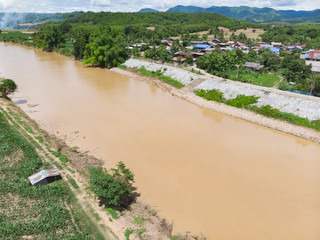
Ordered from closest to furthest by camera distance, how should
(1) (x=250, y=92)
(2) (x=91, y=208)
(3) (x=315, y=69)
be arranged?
1. (2) (x=91, y=208)
2. (1) (x=250, y=92)
3. (3) (x=315, y=69)

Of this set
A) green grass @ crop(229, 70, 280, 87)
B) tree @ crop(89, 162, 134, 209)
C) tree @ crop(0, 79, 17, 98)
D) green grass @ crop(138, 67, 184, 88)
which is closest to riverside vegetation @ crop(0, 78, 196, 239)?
tree @ crop(89, 162, 134, 209)

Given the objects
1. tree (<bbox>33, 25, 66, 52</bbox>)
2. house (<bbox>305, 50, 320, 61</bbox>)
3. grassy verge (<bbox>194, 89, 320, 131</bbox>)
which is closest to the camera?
grassy verge (<bbox>194, 89, 320, 131</bbox>)

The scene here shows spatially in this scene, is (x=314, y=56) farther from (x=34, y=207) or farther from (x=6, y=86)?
(x=6, y=86)

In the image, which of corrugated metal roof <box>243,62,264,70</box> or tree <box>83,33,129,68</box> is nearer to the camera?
corrugated metal roof <box>243,62,264,70</box>

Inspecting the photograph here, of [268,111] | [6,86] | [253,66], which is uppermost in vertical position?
[253,66]

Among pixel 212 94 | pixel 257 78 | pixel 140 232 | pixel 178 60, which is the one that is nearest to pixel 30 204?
pixel 140 232

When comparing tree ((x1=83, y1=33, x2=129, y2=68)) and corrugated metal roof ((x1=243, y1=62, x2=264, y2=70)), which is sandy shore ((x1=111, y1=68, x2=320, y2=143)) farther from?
tree ((x1=83, y1=33, x2=129, y2=68))
